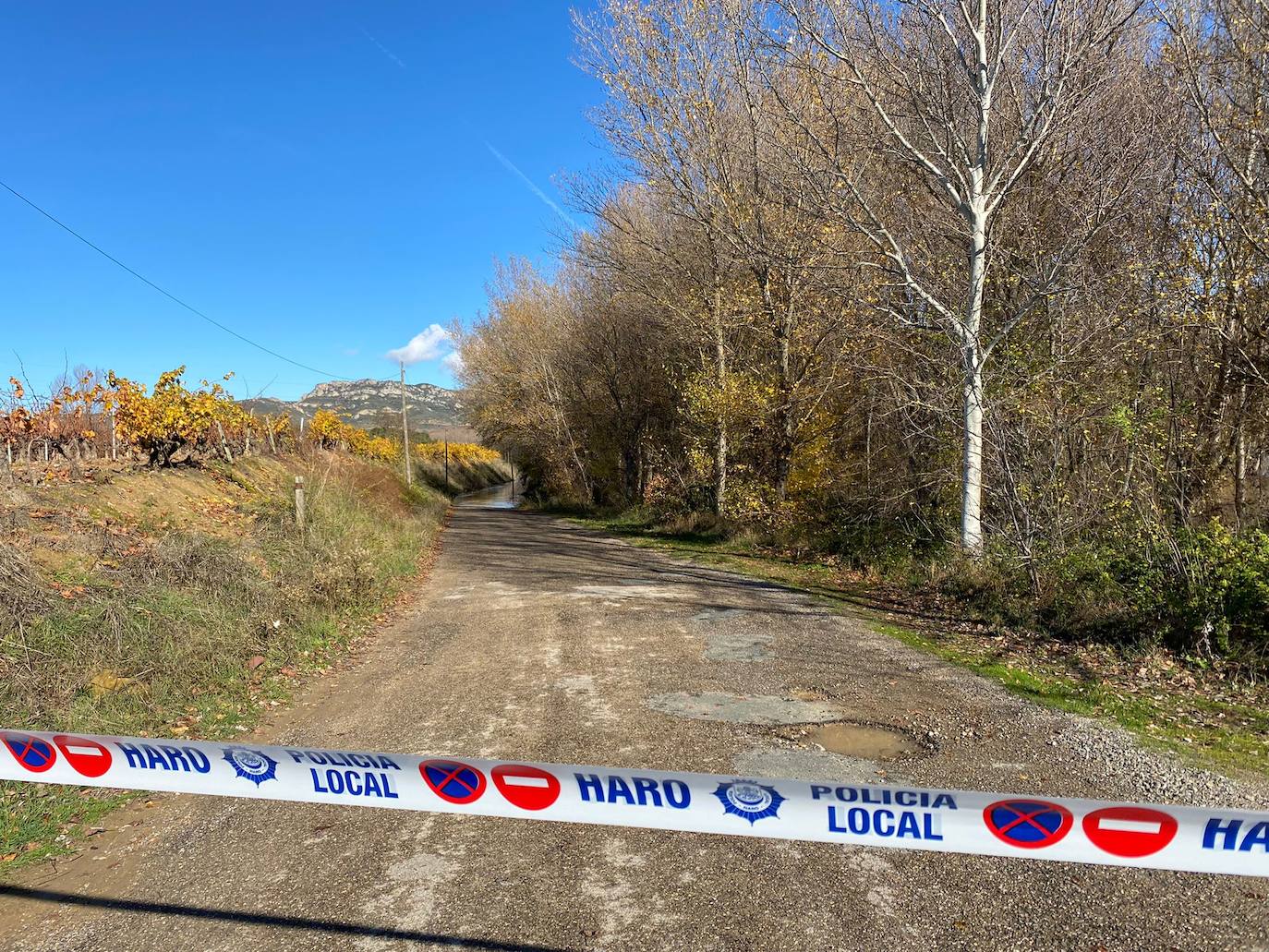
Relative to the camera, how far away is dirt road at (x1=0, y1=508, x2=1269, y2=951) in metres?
3.29

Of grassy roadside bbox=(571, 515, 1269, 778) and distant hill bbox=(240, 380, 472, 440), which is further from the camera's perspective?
distant hill bbox=(240, 380, 472, 440)

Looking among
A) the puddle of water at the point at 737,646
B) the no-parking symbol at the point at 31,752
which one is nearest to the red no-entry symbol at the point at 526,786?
the no-parking symbol at the point at 31,752

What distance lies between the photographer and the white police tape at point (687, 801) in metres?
2.39

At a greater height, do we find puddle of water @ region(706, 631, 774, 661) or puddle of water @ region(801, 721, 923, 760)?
puddle of water @ region(801, 721, 923, 760)

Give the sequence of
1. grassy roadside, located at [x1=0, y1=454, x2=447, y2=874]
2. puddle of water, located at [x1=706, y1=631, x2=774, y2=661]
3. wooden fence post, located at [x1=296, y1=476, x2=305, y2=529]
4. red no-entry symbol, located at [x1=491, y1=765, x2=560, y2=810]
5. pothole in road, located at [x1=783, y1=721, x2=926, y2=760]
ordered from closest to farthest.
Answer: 1. red no-entry symbol, located at [x1=491, y1=765, x2=560, y2=810]
2. pothole in road, located at [x1=783, y1=721, x2=926, y2=760]
3. grassy roadside, located at [x1=0, y1=454, x2=447, y2=874]
4. puddle of water, located at [x1=706, y1=631, x2=774, y2=661]
5. wooden fence post, located at [x1=296, y1=476, x2=305, y2=529]

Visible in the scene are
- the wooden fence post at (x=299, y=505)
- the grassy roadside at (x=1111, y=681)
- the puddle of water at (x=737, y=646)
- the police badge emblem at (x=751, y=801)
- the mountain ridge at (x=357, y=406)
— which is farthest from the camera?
the mountain ridge at (x=357, y=406)

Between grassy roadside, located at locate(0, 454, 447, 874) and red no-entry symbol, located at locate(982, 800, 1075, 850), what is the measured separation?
4735 mm

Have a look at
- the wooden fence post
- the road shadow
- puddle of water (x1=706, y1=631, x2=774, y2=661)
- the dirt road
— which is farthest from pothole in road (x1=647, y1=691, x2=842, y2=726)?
the wooden fence post

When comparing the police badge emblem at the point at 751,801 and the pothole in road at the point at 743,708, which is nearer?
the police badge emblem at the point at 751,801

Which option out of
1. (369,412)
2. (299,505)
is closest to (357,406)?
(369,412)

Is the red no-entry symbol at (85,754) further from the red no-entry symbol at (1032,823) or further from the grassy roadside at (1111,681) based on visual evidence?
the grassy roadside at (1111,681)

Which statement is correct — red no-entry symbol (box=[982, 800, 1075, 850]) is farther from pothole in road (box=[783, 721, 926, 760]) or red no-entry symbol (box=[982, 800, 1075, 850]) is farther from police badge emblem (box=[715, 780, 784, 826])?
pothole in road (box=[783, 721, 926, 760])

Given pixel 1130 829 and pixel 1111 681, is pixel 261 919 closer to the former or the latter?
pixel 1130 829

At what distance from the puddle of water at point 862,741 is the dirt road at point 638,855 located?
0.28 ft
